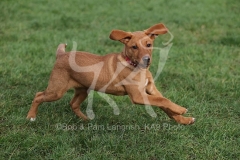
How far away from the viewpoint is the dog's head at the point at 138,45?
14.9 feet

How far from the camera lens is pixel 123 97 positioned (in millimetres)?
6191

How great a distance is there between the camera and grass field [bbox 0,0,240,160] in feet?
15.2

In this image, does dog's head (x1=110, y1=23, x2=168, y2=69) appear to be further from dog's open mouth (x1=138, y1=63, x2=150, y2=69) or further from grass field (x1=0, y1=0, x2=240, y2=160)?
grass field (x1=0, y1=0, x2=240, y2=160)

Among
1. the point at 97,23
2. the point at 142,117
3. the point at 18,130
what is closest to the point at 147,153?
the point at 142,117

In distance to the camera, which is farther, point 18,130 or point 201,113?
point 201,113

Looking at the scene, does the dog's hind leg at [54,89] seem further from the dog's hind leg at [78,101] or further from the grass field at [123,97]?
the dog's hind leg at [78,101]

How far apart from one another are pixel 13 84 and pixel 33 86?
0.35m

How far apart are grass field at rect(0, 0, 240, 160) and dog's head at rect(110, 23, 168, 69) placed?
0.96 m

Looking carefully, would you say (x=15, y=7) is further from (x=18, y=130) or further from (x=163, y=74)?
(x=18, y=130)

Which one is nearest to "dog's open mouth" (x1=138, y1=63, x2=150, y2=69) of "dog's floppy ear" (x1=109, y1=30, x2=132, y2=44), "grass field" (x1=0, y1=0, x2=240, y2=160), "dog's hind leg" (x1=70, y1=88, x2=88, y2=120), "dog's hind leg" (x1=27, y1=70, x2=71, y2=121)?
"dog's floppy ear" (x1=109, y1=30, x2=132, y2=44)

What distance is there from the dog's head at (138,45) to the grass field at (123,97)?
3.16 ft

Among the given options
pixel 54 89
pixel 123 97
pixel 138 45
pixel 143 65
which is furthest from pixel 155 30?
pixel 123 97

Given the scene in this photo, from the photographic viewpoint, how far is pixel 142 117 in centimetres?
545

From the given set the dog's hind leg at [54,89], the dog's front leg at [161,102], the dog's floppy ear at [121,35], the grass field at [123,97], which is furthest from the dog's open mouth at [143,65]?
the dog's hind leg at [54,89]
